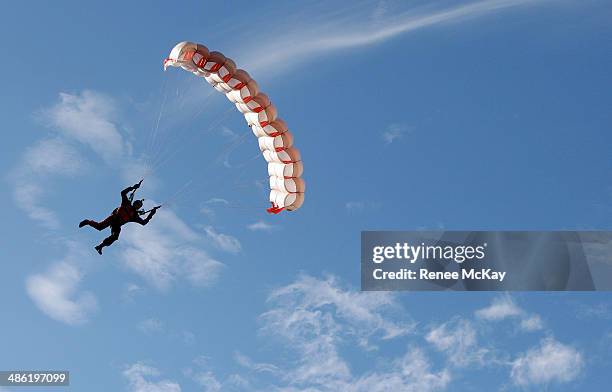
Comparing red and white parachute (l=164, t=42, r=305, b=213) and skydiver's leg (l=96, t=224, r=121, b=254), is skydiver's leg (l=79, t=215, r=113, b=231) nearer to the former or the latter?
skydiver's leg (l=96, t=224, r=121, b=254)

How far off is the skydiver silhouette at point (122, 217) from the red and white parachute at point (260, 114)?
493 cm

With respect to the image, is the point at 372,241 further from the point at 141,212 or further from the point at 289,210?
the point at 141,212

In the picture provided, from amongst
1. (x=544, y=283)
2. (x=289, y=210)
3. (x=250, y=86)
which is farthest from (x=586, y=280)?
(x=250, y=86)

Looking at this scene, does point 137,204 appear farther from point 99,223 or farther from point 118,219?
point 99,223

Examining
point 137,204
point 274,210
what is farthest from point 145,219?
point 274,210

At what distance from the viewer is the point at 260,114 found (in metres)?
31.1

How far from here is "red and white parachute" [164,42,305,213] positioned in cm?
3016

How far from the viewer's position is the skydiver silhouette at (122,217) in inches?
1121

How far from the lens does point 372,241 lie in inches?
1345

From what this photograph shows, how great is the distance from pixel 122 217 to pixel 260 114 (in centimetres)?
628

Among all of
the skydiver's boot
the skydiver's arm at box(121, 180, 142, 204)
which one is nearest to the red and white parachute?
the skydiver's boot

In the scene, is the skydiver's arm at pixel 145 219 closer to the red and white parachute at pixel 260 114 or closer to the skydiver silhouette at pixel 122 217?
the skydiver silhouette at pixel 122 217

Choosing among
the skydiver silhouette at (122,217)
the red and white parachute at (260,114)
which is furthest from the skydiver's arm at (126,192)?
the red and white parachute at (260,114)

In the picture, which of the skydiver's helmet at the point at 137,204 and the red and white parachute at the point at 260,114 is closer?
the skydiver's helmet at the point at 137,204
